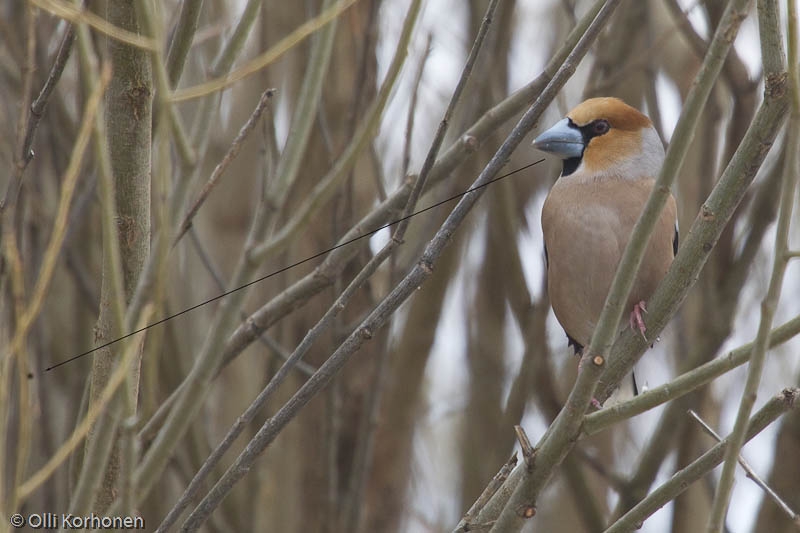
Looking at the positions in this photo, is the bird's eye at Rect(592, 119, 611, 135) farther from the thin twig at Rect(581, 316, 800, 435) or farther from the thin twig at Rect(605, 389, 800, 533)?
the thin twig at Rect(581, 316, 800, 435)

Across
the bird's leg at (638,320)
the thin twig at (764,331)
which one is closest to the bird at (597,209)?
the bird's leg at (638,320)

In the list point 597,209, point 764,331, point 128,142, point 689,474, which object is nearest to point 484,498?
point 689,474

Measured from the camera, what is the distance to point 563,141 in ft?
12.3

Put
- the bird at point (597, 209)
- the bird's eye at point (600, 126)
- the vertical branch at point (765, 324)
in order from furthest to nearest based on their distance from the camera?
the bird's eye at point (600, 126), the bird at point (597, 209), the vertical branch at point (765, 324)

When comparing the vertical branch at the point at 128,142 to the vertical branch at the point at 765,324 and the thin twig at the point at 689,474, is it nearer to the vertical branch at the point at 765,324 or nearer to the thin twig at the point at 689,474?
the thin twig at the point at 689,474

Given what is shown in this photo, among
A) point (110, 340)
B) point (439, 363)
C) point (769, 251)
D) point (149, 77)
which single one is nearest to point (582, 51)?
point (149, 77)

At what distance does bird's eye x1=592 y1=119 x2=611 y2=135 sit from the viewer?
3848 millimetres

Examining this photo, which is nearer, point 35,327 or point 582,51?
point 582,51

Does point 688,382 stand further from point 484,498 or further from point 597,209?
point 597,209

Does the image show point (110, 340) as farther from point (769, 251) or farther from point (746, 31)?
point (746, 31)

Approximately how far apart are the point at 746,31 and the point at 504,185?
2431 millimetres

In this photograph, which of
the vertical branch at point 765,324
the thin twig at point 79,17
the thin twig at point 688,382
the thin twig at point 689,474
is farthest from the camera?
the thin twig at point 689,474

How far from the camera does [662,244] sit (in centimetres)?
336

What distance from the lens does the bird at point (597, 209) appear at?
350cm
